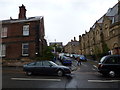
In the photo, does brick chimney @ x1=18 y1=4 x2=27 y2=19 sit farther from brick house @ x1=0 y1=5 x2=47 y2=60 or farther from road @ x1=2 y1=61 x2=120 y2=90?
road @ x1=2 y1=61 x2=120 y2=90

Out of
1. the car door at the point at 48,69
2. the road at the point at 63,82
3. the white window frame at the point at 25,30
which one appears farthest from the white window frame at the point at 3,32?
the car door at the point at 48,69

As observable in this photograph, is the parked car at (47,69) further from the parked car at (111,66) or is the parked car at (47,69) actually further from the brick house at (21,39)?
the brick house at (21,39)

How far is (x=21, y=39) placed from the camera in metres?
23.0

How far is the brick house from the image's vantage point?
2242 cm

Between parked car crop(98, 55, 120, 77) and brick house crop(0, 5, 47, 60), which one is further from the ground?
brick house crop(0, 5, 47, 60)

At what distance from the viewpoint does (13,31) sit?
2367cm

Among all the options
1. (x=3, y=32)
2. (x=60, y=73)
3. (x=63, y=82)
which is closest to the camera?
(x=63, y=82)

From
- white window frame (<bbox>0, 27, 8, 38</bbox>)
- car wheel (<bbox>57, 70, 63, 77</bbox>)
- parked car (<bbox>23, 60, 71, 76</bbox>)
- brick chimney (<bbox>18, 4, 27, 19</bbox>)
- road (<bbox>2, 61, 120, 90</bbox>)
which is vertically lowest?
road (<bbox>2, 61, 120, 90</bbox>)

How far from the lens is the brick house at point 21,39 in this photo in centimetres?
2242

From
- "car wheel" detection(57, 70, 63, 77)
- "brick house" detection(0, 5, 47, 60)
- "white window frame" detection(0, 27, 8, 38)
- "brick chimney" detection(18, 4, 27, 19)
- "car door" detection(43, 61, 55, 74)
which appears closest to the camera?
"car wheel" detection(57, 70, 63, 77)

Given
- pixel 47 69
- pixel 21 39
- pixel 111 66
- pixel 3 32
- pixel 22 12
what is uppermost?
pixel 22 12

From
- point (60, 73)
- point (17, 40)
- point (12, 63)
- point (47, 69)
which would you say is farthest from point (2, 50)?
point (60, 73)

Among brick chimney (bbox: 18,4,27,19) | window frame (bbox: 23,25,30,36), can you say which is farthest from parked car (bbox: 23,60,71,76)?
brick chimney (bbox: 18,4,27,19)

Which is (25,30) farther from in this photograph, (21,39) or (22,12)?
(22,12)
